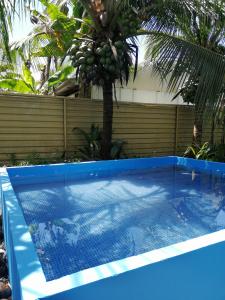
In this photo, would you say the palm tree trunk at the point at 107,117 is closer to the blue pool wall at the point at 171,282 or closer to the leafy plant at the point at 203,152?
the leafy plant at the point at 203,152

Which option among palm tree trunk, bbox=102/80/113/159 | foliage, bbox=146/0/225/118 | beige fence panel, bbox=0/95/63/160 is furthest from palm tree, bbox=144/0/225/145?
beige fence panel, bbox=0/95/63/160

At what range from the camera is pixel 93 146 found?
25.2ft

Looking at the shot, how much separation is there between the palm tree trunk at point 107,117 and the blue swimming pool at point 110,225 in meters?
0.69

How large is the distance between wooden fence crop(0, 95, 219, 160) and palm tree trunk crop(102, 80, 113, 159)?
1.14 m

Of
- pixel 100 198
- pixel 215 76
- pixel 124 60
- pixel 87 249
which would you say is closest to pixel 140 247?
pixel 87 249

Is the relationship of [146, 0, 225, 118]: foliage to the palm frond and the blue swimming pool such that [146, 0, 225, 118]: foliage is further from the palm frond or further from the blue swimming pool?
the blue swimming pool

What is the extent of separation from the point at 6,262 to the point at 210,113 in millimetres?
4179

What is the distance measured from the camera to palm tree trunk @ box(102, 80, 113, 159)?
6.88 metres

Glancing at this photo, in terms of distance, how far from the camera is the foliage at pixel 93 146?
301 inches

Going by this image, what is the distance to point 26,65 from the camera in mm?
9047

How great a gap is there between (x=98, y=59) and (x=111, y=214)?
3756 millimetres

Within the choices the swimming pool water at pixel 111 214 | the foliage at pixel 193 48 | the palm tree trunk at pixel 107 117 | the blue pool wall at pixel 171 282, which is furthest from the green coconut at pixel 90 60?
the blue pool wall at pixel 171 282

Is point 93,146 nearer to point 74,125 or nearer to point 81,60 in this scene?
point 74,125

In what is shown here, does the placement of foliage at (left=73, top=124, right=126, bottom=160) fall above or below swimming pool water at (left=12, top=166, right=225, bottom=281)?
above
